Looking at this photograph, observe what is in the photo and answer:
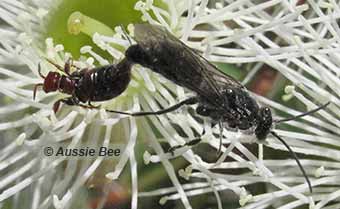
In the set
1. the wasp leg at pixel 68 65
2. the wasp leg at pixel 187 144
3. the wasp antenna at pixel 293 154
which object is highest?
the wasp leg at pixel 68 65

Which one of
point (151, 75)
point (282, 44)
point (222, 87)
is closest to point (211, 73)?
point (222, 87)

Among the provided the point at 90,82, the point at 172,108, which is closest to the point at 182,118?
the point at 172,108

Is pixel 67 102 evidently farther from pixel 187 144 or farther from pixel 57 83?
pixel 187 144

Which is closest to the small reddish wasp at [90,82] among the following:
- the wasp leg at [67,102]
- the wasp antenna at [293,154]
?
the wasp leg at [67,102]

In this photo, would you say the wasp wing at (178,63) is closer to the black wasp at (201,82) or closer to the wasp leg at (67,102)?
the black wasp at (201,82)

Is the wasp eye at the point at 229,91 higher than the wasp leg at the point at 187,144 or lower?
higher

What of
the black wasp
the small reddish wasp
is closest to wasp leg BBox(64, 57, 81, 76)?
the small reddish wasp
